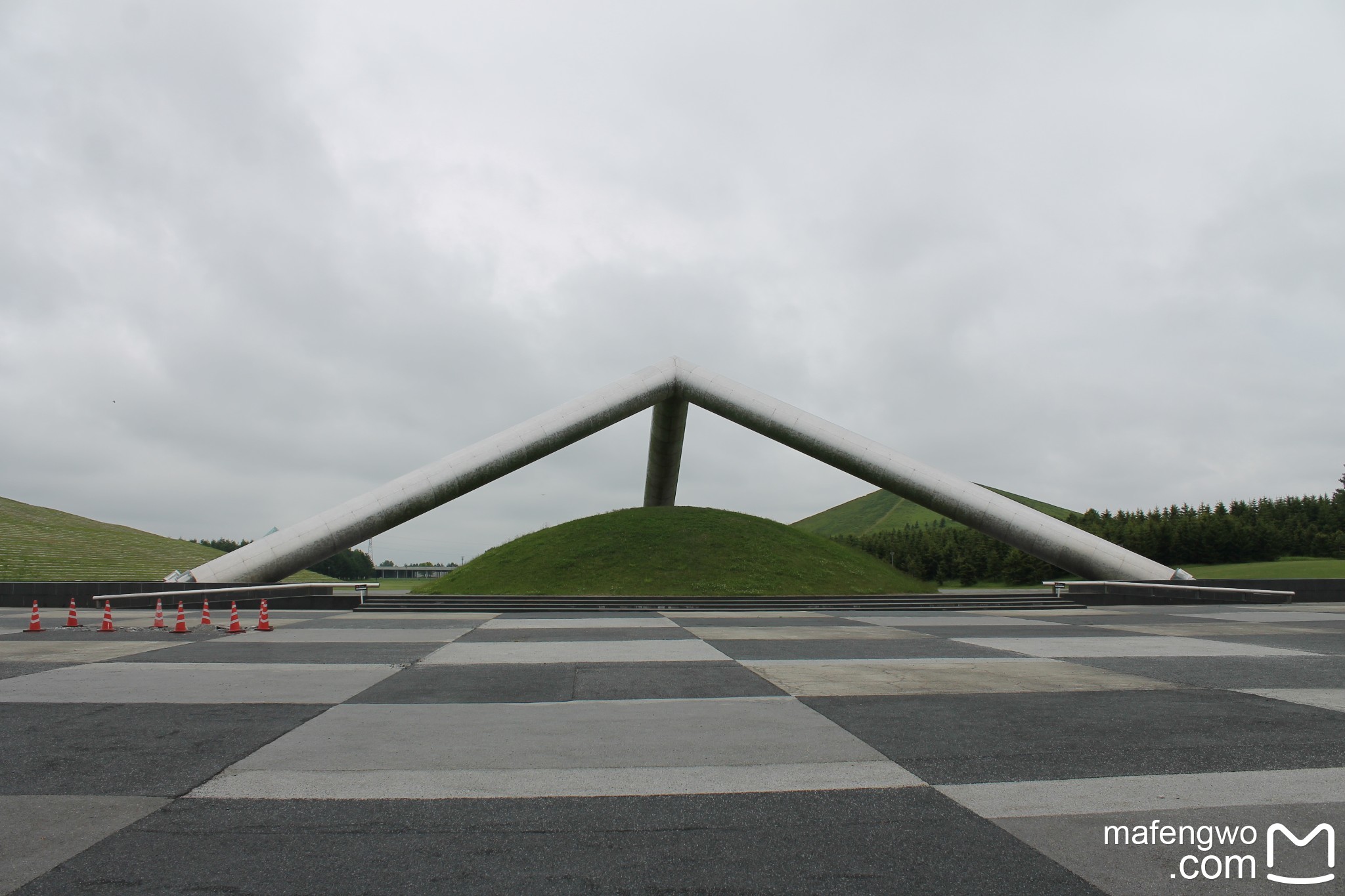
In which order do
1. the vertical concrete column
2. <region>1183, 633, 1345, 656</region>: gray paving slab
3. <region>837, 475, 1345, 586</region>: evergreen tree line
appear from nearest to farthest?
<region>1183, 633, 1345, 656</region>: gray paving slab < the vertical concrete column < <region>837, 475, 1345, 586</region>: evergreen tree line

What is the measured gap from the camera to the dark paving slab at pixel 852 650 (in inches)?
430

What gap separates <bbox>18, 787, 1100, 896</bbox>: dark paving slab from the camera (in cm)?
326

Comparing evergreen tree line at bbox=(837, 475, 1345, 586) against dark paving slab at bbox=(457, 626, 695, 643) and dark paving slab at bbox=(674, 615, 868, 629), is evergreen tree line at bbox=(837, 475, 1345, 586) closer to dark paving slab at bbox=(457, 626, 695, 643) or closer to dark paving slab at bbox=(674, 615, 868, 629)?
dark paving slab at bbox=(674, 615, 868, 629)

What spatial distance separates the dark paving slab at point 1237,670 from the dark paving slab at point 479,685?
22.9 ft

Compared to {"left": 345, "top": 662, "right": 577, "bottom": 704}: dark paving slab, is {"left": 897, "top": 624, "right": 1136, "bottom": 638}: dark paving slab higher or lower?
higher

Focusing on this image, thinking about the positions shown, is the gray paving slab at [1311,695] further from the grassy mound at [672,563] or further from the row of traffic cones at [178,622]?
the grassy mound at [672,563]

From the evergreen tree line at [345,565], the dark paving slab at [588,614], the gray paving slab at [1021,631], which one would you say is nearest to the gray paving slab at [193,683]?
the dark paving slab at [588,614]

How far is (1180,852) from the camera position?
12.1 feet

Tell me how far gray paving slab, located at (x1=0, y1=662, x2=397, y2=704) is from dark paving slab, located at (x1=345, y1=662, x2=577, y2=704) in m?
0.32

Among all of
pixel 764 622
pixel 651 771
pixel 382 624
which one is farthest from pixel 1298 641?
pixel 382 624

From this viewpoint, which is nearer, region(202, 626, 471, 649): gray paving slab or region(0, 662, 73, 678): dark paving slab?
region(0, 662, 73, 678): dark paving slab

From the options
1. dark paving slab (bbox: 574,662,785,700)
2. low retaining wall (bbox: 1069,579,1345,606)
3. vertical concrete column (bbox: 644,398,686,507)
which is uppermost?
vertical concrete column (bbox: 644,398,686,507)

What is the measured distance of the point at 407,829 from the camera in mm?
3926

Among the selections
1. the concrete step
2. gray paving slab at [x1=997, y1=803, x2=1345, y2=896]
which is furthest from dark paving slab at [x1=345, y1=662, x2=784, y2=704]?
the concrete step
